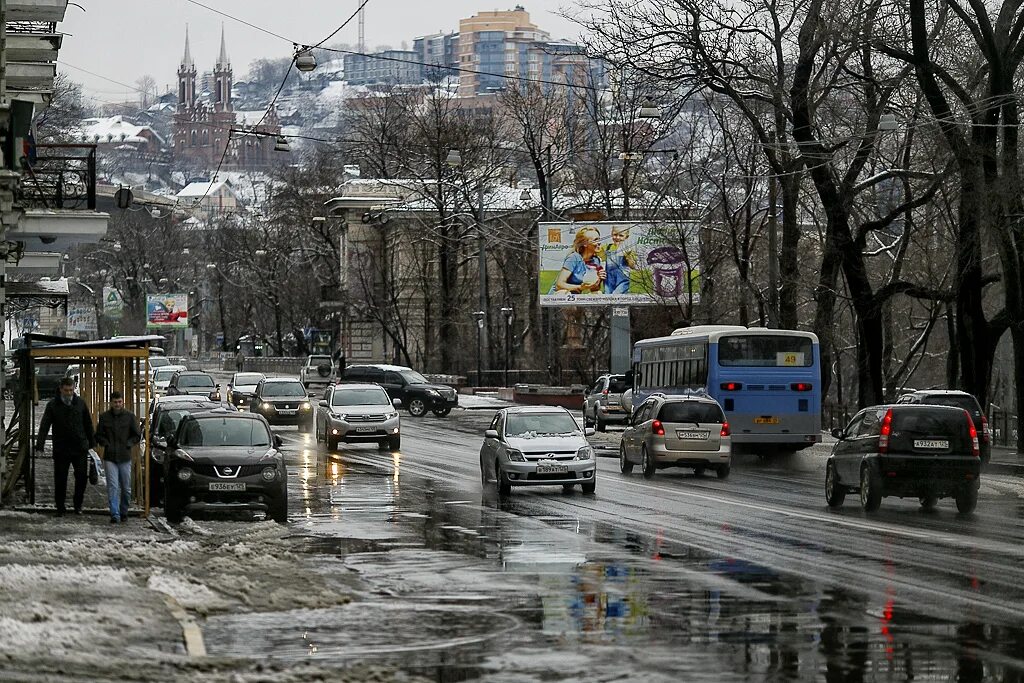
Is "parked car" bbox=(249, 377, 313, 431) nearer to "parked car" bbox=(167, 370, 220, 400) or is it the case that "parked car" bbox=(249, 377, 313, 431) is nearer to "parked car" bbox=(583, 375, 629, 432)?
"parked car" bbox=(167, 370, 220, 400)

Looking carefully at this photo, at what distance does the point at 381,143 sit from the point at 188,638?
79780 millimetres

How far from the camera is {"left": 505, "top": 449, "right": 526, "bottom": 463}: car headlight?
26875 millimetres

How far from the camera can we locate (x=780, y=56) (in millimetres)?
41500

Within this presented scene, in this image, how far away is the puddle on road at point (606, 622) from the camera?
10344 mm

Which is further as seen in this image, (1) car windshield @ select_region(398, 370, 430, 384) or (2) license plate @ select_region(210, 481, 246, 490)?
(1) car windshield @ select_region(398, 370, 430, 384)

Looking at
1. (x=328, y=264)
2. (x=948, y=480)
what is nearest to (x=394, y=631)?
(x=948, y=480)

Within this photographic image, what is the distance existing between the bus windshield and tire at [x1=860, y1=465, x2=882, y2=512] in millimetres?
15755

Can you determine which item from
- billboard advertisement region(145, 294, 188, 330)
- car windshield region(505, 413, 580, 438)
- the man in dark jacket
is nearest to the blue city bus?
car windshield region(505, 413, 580, 438)

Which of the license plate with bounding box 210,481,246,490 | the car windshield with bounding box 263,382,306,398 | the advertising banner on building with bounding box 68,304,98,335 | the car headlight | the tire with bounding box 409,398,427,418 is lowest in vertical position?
the tire with bounding box 409,398,427,418

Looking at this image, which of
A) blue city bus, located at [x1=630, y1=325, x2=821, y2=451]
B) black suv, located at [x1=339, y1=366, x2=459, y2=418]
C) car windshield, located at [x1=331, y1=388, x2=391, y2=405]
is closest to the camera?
blue city bus, located at [x1=630, y1=325, x2=821, y2=451]

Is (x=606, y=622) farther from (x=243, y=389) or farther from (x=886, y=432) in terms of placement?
(x=243, y=389)

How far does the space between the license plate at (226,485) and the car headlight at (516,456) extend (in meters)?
5.67

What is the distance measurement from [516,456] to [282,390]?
1092 inches

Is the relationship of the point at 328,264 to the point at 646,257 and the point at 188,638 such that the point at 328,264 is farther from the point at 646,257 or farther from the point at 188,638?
the point at 188,638
